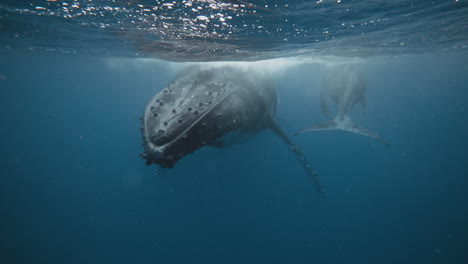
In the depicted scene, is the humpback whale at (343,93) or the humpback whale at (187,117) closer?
the humpback whale at (187,117)

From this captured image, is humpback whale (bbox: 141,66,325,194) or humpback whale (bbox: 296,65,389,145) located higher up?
humpback whale (bbox: 141,66,325,194)

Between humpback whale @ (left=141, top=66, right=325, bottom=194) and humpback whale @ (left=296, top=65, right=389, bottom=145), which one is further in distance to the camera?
humpback whale @ (left=296, top=65, right=389, bottom=145)

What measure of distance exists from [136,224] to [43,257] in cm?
1241

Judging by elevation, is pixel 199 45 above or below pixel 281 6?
below

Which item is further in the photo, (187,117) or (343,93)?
(343,93)

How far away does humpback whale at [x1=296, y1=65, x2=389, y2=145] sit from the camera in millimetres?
12984

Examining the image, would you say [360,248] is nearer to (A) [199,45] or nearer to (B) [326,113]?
(B) [326,113]

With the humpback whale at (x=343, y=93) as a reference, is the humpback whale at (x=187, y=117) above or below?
above

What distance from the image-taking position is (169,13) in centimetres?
923

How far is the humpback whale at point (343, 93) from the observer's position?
42.6 feet

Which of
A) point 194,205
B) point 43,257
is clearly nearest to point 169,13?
point 194,205

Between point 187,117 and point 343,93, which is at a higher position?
point 187,117

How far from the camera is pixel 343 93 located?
47.0ft

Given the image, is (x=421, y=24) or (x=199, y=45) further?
(x=199, y=45)
